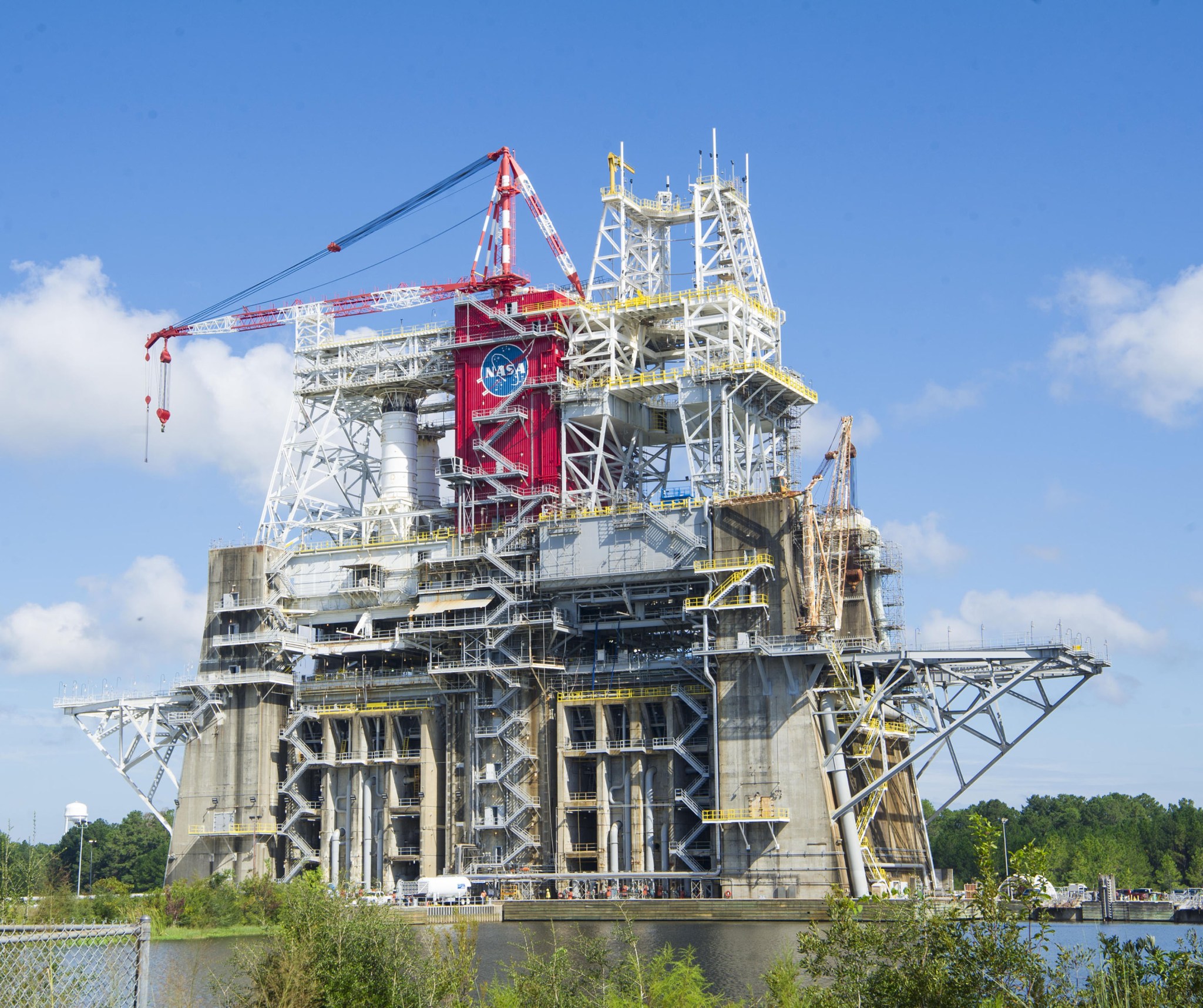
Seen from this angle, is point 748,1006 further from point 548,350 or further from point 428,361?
point 428,361

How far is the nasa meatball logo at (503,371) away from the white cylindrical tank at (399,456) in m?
9.58

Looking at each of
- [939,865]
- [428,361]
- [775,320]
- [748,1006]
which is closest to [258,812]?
[428,361]

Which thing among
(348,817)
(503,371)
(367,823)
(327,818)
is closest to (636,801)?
(367,823)

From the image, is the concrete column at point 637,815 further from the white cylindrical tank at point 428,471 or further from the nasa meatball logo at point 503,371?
the white cylindrical tank at point 428,471

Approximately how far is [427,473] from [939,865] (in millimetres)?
88693

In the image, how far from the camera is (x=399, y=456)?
414 ft

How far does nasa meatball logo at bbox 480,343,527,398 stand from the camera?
390ft

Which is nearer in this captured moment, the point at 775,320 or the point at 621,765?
the point at 621,765

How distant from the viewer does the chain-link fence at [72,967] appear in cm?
2231

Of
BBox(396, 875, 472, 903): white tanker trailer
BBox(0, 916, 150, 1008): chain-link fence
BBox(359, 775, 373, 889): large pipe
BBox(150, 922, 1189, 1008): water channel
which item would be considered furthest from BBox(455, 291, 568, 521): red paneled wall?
BBox(0, 916, 150, 1008): chain-link fence

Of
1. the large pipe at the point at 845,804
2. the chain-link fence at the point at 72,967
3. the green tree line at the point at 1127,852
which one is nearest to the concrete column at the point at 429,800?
the large pipe at the point at 845,804

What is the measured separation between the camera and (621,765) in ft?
357

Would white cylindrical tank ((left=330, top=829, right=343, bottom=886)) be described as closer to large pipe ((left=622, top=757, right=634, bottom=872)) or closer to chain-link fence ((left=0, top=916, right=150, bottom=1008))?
large pipe ((left=622, top=757, right=634, bottom=872))

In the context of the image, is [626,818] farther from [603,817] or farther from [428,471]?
[428,471]
